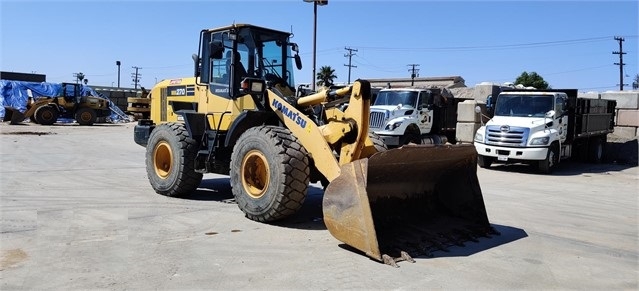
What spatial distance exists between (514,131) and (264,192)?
10251mm

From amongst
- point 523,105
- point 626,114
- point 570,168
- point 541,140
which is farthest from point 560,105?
point 626,114

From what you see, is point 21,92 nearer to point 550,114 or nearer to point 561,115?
point 550,114

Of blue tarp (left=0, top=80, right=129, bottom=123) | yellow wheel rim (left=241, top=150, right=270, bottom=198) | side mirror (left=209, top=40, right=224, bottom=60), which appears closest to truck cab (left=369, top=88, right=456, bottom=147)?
side mirror (left=209, top=40, right=224, bottom=60)

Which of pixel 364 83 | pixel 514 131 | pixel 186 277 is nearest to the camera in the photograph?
pixel 186 277

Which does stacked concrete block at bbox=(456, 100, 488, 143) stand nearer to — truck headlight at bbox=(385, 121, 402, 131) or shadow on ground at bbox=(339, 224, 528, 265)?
truck headlight at bbox=(385, 121, 402, 131)

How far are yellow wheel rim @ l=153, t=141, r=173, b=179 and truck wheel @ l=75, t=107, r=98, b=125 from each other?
2680 centimetres

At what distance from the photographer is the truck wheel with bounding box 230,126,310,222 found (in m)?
6.19

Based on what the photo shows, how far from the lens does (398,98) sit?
763 inches

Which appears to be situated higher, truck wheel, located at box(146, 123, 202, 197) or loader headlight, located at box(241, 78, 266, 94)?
loader headlight, located at box(241, 78, 266, 94)

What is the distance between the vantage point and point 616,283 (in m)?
4.89

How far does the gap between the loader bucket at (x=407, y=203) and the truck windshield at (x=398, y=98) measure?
494 inches

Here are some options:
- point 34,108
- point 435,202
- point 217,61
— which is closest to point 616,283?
point 435,202

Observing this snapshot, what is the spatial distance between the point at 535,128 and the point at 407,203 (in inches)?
378

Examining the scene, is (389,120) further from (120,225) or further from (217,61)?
(120,225)
